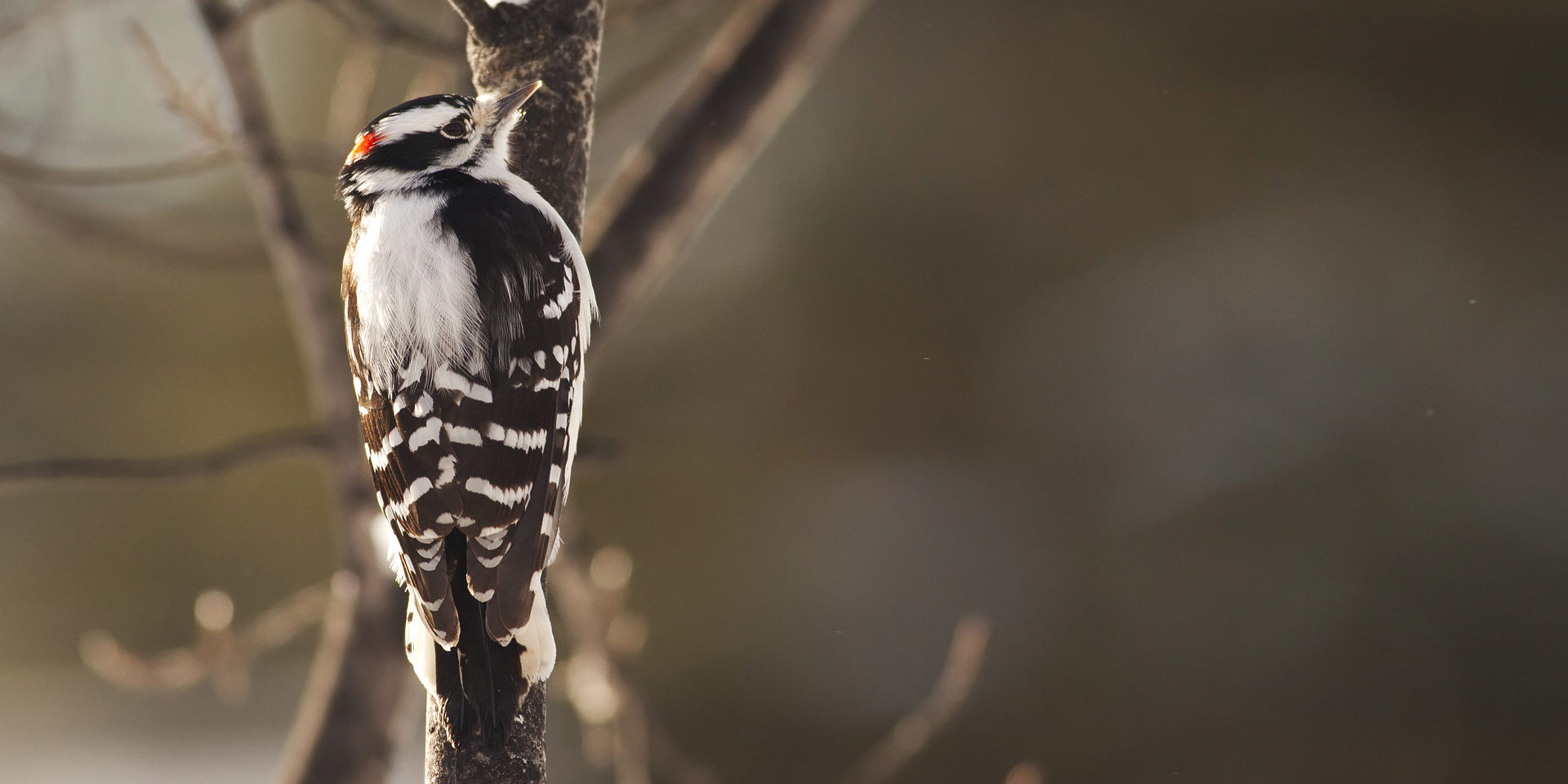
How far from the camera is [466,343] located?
5.76 ft

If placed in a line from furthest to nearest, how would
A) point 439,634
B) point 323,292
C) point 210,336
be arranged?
point 210,336 < point 323,292 < point 439,634

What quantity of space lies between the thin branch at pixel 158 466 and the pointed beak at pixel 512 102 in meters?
0.83

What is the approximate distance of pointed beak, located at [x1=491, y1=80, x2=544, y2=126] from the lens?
1811 mm

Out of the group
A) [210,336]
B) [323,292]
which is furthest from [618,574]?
[210,336]

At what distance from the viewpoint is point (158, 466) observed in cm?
223

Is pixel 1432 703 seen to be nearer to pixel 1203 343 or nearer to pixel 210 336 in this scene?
pixel 1203 343

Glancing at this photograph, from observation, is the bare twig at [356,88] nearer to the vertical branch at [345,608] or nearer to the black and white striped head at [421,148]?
the vertical branch at [345,608]

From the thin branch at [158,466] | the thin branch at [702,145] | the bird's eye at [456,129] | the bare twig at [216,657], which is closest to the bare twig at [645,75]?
the thin branch at [702,145]

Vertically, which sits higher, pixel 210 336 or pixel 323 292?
pixel 323 292

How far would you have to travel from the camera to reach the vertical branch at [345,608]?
233 cm

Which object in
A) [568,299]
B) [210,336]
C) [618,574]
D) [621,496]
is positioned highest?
[568,299]

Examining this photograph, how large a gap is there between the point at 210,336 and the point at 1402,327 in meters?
7.51

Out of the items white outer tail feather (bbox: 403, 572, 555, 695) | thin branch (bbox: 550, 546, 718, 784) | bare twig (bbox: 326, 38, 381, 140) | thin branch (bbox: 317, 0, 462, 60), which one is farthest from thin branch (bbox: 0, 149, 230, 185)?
white outer tail feather (bbox: 403, 572, 555, 695)

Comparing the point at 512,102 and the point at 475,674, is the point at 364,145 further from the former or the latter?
the point at 475,674
